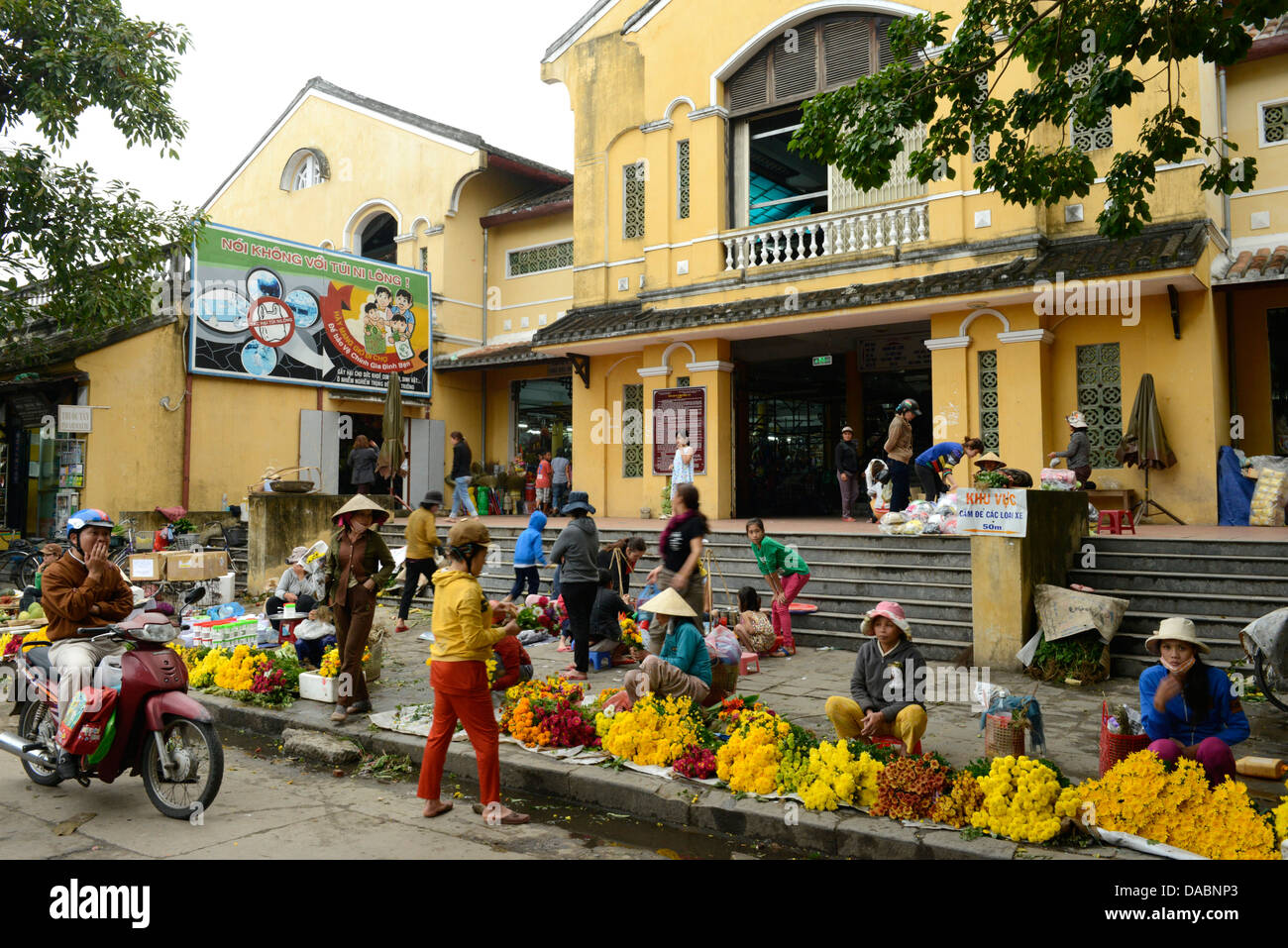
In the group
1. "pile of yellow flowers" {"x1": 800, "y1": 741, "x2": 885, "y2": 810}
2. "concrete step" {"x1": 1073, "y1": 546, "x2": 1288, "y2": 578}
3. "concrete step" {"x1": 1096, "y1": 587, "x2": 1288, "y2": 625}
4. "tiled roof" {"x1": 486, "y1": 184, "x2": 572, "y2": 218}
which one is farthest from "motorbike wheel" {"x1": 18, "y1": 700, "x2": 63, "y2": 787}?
"tiled roof" {"x1": 486, "y1": 184, "x2": 572, "y2": 218}

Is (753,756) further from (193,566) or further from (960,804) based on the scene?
(193,566)

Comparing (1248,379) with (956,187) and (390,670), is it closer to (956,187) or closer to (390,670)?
(956,187)

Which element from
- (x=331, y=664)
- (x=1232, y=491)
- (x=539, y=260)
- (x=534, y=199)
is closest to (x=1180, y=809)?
(x=331, y=664)

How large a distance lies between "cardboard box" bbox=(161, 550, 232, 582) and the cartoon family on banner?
637cm

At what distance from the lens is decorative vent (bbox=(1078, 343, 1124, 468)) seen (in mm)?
12938

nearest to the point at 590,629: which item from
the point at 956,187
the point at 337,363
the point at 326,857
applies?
the point at 326,857

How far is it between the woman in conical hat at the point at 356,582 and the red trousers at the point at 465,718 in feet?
7.63

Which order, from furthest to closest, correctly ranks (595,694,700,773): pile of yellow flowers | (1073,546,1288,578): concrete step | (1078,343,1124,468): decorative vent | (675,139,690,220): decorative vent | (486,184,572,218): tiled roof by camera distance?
(486,184,572,218): tiled roof
(675,139,690,220): decorative vent
(1078,343,1124,468): decorative vent
(1073,546,1288,578): concrete step
(595,694,700,773): pile of yellow flowers

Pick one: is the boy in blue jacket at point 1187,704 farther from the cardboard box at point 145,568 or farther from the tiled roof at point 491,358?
the tiled roof at point 491,358

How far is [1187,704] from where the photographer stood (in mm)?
4895

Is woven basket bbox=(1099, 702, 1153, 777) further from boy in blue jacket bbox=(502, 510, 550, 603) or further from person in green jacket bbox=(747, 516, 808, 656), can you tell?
boy in blue jacket bbox=(502, 510, 550, 603)

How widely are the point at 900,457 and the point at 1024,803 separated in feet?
28.4

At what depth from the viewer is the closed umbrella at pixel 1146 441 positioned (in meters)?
12.2

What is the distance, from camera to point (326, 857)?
14.6ft
